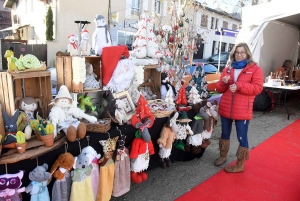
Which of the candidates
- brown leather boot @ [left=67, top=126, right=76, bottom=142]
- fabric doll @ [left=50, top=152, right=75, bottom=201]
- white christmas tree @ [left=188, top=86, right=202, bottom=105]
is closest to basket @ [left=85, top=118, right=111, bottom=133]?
brown leather boot @ [left=67, top=126, right=76, bottom=142]

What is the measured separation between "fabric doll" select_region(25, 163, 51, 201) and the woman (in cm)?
208

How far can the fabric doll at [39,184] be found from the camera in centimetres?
174

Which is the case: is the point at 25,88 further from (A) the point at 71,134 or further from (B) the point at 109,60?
(B) the point at 109,60

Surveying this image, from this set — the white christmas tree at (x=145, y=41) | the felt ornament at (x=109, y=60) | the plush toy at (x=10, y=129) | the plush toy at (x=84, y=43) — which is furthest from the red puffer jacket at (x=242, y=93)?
the plush toy at (x=10, y=129)

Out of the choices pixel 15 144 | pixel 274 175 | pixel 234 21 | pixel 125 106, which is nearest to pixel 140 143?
pixel 125 106

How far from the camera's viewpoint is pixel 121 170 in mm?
2365

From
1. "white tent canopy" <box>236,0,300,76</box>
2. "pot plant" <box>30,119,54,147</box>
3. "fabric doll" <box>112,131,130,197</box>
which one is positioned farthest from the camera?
"white tent canopy" <box>236,0,300,76</box>

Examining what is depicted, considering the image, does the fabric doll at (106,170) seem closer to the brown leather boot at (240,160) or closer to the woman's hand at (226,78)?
the woman's hand at (226,78)

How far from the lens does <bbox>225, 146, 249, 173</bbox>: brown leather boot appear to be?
3.03 m

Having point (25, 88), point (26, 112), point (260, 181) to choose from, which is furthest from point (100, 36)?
point (260, 181)

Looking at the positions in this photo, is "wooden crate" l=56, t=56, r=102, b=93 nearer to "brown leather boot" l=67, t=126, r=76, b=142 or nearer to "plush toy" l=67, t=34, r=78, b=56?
"plush toy" l=67, t=34, r=78, b=56

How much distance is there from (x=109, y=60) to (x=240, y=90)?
4.92ft

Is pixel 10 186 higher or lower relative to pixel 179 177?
higher

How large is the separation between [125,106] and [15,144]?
1165mm
